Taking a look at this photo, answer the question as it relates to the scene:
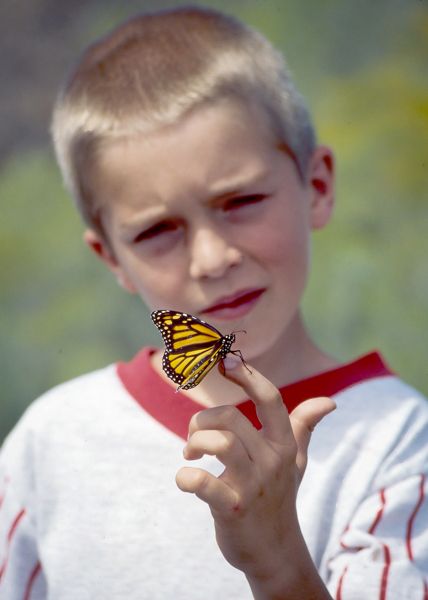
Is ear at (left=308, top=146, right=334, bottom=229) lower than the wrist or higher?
higher

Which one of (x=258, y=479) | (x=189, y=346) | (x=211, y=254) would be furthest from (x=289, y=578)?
(x=211, y=254)

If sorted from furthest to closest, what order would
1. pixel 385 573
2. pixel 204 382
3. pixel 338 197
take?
pixel 338 197 < pixel 204 382 < pixel 385 573

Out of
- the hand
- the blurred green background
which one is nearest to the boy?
the hand

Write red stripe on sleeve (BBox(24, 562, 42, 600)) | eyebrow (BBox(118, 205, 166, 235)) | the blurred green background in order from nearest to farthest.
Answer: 1. eyebrow (BBox(118, 205, 166, 235))
2. red stripe on sleeve (BBox(24, 562, 42, 600))
3. the blurred green background

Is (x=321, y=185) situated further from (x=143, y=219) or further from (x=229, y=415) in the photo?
(x=229, y=415)

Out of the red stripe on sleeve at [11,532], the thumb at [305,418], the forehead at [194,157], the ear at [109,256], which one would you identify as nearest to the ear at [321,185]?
the forehead at [194,157]

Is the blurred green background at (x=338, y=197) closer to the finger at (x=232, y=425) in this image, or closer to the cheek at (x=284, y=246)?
the cheek at (x=284, y=246)

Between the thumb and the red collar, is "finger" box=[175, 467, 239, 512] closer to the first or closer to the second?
the thumb
